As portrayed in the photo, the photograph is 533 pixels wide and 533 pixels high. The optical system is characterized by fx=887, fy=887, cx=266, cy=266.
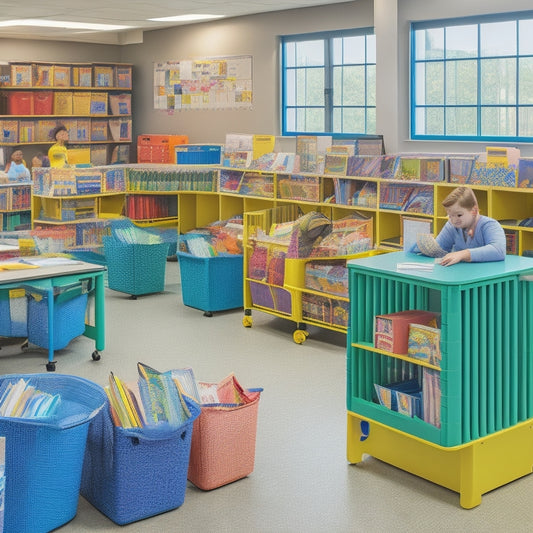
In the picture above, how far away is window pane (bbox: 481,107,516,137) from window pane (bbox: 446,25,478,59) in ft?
2.14

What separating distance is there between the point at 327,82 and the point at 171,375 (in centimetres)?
768

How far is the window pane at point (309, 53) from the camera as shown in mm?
11391

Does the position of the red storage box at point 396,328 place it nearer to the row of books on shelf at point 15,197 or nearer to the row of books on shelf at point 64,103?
the row of books on shelf at point 15,197

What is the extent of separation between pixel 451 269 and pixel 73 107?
34.5 feet

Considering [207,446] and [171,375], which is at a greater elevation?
[171,375]

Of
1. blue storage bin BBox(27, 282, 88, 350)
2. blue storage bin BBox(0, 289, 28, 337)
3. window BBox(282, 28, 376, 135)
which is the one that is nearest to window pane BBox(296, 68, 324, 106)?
window BBox(282, 28, 376, 135)

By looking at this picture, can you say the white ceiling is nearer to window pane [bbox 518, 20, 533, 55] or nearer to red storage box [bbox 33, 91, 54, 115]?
red storage box [bbox 33, 91, 54, 115]

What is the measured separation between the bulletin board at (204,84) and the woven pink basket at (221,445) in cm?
843

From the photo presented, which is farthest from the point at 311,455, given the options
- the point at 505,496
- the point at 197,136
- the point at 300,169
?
the point at 197,136

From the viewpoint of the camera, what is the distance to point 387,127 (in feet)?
32.8

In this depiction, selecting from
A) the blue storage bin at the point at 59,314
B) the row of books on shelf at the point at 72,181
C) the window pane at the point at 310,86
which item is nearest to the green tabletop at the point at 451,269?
the blue storage bin at the point at 59,314

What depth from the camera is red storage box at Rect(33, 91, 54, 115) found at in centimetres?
1336

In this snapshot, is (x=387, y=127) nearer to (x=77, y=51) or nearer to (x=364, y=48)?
(x=364, y=48)

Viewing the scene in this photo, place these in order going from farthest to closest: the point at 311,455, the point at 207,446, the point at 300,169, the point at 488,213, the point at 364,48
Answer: the point at 364,48 → the point at 300,169 → the point at 488,213 → the point at 311,455 → the point at 207,446
